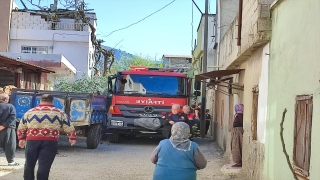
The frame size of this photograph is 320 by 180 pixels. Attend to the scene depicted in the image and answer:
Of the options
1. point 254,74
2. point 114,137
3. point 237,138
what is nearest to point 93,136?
point 114,137

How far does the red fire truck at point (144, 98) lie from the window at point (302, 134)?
10317 mm

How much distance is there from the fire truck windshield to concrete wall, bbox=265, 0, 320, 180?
8850 mm

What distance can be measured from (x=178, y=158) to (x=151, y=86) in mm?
10961

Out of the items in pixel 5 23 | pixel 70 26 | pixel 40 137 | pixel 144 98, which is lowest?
pixel 40 137

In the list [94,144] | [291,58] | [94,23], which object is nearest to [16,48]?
[94,23]

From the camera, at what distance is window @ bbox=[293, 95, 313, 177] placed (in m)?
5.04

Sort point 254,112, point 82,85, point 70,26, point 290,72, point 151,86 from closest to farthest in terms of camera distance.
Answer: point 290,72 → point 254,112 → point 151,86 → point 82,85 → point 70,26

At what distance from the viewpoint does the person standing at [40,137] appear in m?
7.04

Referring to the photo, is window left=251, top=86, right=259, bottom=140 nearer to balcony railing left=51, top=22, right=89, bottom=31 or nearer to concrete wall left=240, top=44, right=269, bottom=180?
concrete wall left=240, top=44, right=269, bottom=180

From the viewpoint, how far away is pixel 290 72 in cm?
592

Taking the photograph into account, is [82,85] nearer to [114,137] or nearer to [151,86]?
[114,137]

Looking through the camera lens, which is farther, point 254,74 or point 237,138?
point 237,138

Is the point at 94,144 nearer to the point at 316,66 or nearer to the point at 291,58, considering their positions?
the point at 291,58

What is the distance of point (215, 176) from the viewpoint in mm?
9914
